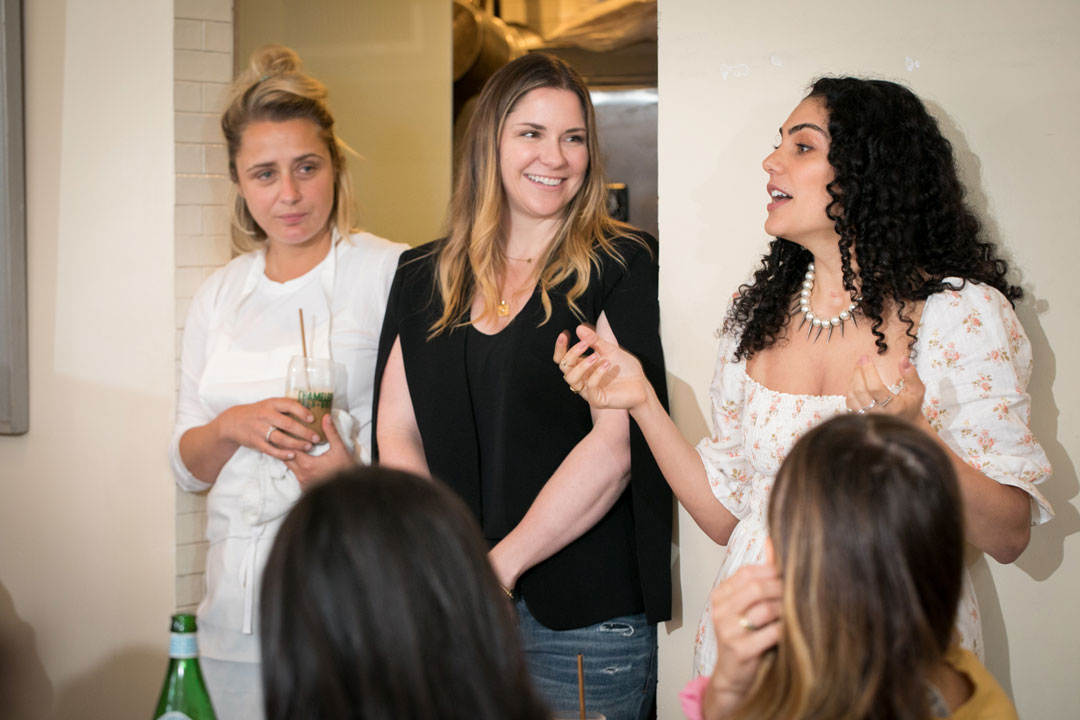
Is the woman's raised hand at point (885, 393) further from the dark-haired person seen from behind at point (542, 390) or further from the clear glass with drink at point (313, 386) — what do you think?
the clear glass with drink at point (313, 386)

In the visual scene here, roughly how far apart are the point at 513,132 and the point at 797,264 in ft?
2.02

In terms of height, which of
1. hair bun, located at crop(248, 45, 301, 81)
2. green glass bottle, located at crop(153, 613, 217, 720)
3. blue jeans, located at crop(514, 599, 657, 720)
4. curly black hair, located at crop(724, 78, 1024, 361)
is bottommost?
blue jeans, located at crop(514, 599, 657, 720)

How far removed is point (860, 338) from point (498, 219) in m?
0.80

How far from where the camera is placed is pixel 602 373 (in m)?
1.73

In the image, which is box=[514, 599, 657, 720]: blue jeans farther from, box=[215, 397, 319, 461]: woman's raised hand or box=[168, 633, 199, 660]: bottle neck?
box=[168, 633, 199, 660]: bottle neck

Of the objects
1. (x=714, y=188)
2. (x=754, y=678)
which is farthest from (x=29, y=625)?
(x=754, y=678)

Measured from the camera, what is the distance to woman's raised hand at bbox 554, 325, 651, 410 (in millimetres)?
1731

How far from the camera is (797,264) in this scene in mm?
1928

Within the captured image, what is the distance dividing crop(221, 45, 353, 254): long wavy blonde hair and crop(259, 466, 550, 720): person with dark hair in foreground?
166 cm

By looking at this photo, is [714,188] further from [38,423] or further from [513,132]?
[38,423]

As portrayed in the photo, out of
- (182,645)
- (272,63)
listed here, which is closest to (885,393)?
(182,645)

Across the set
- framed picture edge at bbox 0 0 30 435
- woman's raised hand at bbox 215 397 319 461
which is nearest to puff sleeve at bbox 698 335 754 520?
woman's raised hand at bbox 215 397 319 461

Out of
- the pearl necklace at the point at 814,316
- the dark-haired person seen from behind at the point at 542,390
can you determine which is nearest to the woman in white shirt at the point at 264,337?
the dark-haired person seen from behind at the point at 542,390

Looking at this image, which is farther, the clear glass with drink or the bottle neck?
the clear glass with drink
